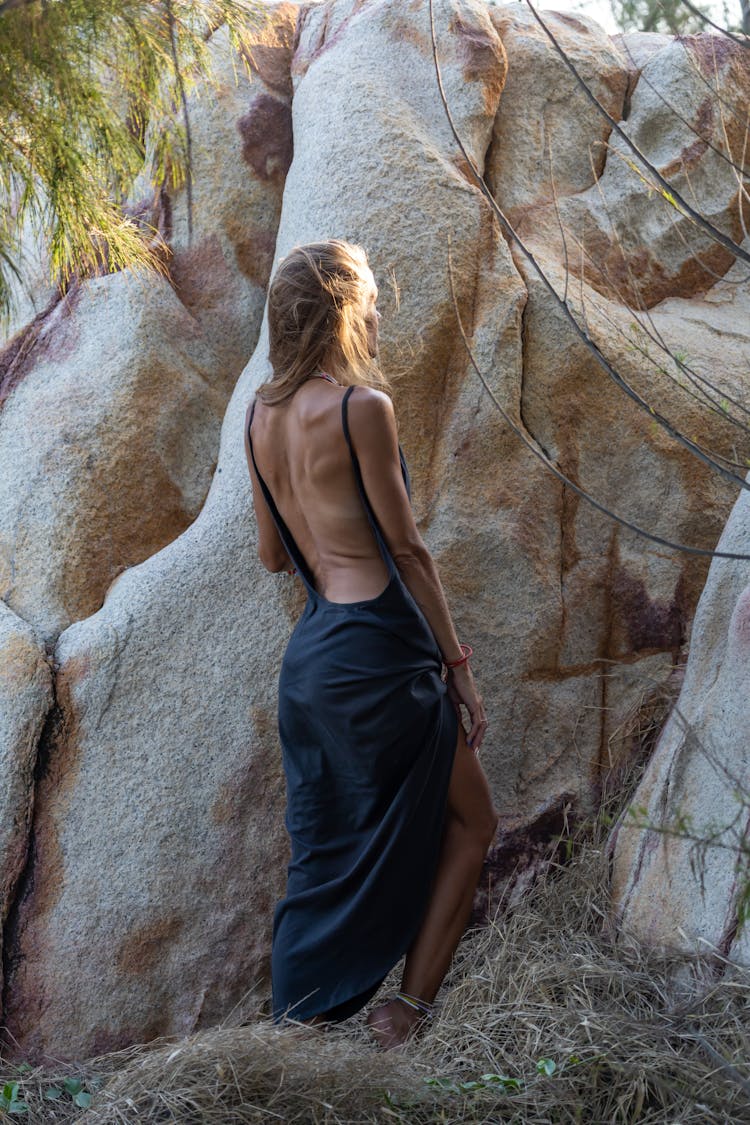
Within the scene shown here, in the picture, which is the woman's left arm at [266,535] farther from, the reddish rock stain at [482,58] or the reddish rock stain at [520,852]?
the reddish rock stain at [482,58]

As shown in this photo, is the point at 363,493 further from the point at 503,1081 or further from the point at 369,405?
the point at 503,1081

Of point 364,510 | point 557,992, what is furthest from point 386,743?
point 557,992

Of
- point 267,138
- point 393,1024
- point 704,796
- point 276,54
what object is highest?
point 276,54

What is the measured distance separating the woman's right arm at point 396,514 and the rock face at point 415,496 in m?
0.66

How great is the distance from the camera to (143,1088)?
2.54 m

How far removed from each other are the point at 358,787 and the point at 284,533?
72 cm

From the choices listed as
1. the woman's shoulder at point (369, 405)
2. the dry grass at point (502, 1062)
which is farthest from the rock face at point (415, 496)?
the woman's shoulder at point (369, 405)

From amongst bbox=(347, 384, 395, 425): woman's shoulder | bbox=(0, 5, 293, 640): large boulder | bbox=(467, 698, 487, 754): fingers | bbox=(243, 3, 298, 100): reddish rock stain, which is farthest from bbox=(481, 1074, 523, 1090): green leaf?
bbox=(243, 3, 298, 100): reddish rock stain

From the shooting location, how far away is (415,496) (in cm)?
375

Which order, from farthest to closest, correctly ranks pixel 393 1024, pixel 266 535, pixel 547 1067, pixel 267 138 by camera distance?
pixel 267 138
pixel 266 535
pixel 393 1024
pixel 547 1067

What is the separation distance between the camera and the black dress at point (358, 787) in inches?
115

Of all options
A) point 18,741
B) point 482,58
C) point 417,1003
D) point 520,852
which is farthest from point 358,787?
point 482,58

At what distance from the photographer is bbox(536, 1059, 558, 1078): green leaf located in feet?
8.50

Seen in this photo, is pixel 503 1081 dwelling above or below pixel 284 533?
below
